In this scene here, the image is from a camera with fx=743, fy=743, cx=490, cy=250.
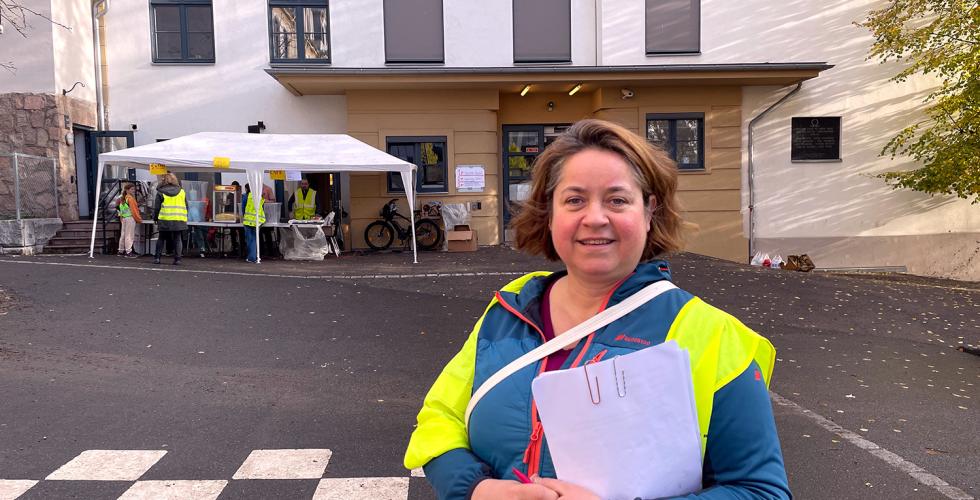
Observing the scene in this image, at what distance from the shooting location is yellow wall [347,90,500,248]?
18.3 metres

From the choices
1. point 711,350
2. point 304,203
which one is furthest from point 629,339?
point 304,203

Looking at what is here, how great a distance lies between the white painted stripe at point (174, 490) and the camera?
392 centimetres

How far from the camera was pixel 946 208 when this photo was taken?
19.2 meters

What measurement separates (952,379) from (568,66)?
12548mm

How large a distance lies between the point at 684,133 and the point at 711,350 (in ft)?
59.5

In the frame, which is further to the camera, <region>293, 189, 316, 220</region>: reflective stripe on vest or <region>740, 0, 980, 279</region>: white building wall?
<region>740, 0, 980, 279</region>: white building wall

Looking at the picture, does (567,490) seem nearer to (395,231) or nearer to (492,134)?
(395,231)

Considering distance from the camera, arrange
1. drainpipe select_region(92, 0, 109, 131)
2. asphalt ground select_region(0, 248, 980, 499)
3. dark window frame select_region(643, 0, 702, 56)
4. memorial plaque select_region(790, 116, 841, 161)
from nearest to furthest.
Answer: asphalt ground select_region(0, 248, 980, 499), drainpipe select_region(92, 0, 109, 131), dark window frame select_region(643, 0, 702, 56), memorial plaque select_region(790, 116, 841, 161)

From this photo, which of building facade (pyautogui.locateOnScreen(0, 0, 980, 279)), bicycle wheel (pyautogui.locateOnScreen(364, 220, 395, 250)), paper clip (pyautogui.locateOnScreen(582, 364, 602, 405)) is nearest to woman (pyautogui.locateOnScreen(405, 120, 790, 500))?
paper clip (pyautogui.locateOnScreen(582, 364, 602, 405))

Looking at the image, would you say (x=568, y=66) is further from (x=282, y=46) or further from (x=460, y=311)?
(x=460, y=311)

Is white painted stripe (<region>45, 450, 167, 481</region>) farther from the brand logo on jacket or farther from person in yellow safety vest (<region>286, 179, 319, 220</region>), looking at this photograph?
person in yellow safety vest (<region>286, 179, 319, 220</region>)

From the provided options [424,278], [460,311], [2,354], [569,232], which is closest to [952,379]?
[460,311]

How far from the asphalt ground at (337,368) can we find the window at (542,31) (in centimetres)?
807

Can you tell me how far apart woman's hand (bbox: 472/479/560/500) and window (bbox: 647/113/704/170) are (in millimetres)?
17685
